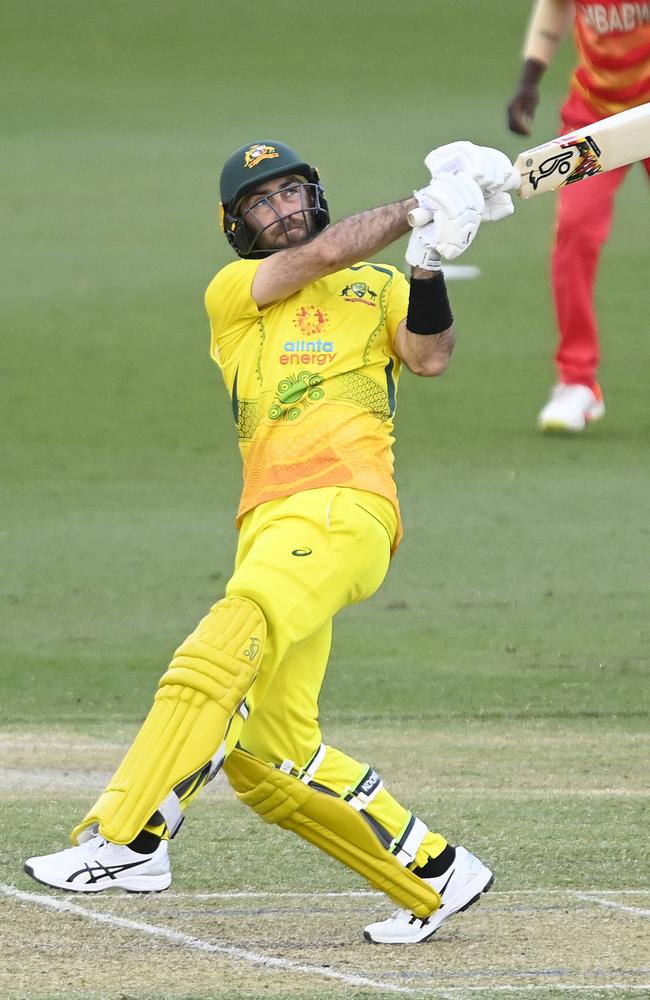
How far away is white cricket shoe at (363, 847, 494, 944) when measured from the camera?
4.82 meters

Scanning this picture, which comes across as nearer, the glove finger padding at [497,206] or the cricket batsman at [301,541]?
the cricket batsman at [301,541]

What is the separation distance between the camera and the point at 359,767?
16.0 ft

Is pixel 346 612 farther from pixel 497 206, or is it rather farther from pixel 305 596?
pixel 305 596

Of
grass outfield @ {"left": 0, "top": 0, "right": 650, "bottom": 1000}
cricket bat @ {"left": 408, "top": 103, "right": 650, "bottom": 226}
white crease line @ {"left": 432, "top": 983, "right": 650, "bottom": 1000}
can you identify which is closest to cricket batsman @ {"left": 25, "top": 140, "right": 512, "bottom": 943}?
grass outfield @ {"left": 0, "top": 0, "right": 650, "bottom": 1000}

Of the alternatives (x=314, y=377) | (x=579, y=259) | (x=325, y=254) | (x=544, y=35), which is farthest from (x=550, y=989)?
(x=544, y=35)

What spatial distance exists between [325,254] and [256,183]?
38 centimetres

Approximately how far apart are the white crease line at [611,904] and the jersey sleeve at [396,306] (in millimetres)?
1453

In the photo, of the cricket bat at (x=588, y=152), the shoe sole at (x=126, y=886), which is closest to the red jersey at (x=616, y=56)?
the cricket bat at (x=588, y=152)

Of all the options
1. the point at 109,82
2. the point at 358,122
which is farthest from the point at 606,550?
the point at 109,82

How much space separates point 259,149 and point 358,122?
63.5ft

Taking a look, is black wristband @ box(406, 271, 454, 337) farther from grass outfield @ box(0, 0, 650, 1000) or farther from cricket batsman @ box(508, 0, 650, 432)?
cricket batsman @ box(508, 0, 650, 432)

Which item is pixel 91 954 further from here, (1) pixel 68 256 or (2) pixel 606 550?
(1) pixel 68 256

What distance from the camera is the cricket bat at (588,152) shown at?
5.35 m

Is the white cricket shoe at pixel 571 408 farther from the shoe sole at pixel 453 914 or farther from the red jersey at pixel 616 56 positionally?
the shoe sole at pixel 453 914
